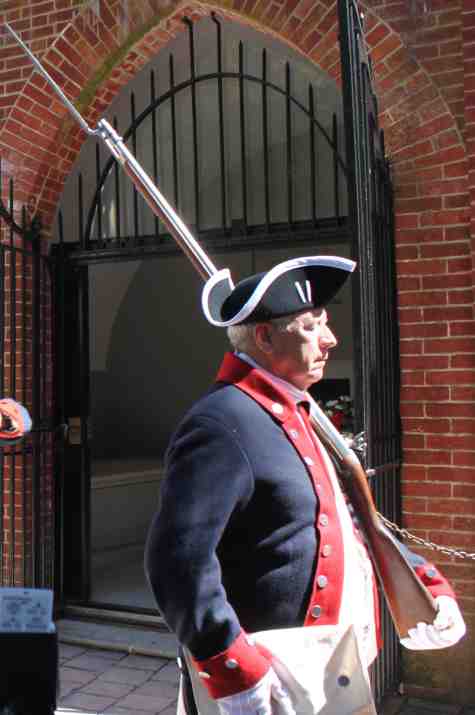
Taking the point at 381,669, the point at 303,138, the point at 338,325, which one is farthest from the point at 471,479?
Answer: the point at 338,325

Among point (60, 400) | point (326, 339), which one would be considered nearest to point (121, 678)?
point (60, 400)

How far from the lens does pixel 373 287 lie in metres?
3.59

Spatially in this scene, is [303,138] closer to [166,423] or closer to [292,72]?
[292,72]

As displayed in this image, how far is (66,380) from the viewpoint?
5824 millimetres

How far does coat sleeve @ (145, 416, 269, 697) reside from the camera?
1779 mm

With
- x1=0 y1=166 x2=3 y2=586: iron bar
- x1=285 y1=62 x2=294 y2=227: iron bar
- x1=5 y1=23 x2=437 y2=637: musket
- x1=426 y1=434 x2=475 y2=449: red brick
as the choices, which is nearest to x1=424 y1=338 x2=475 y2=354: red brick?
x1=426 y1=434 x2=475 y2=449: red brick

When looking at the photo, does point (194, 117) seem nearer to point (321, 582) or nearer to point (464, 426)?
point (464, 426)

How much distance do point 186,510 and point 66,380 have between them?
412cm

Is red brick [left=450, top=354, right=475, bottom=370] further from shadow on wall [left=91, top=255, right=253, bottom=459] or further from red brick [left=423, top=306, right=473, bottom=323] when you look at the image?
shadow on wall [left=91, top=255, right=253, bottom=459]

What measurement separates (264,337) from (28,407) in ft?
12.3

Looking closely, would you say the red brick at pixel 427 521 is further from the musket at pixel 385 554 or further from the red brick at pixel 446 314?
the musket at pixel 385 554

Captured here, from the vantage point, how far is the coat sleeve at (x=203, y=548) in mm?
1779

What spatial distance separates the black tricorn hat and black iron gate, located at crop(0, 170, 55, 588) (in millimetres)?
3451

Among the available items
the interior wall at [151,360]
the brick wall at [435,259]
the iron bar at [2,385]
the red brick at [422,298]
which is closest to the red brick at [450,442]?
the brick wall at [435,259]
